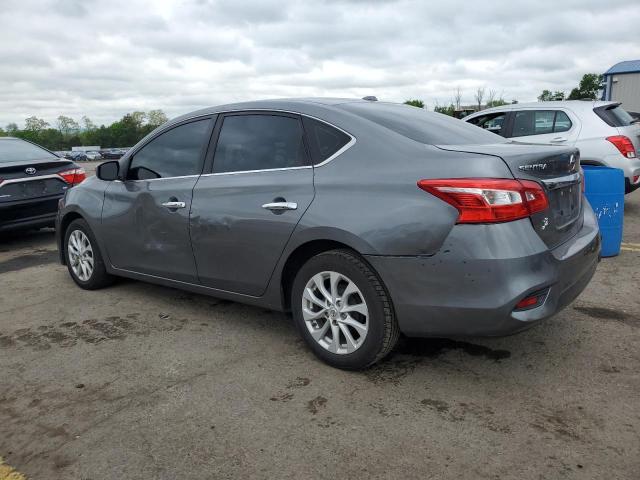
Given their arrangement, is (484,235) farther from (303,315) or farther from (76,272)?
(76,272)

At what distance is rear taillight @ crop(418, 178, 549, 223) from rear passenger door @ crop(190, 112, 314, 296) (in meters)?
0.87

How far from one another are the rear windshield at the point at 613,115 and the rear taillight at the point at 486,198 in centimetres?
565

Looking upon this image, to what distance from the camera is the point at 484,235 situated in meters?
2.70

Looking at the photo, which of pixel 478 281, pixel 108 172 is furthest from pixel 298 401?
pixel 108 172

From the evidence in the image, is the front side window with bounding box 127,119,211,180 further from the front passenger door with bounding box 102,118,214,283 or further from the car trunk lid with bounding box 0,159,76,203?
the car trunk lid with bounding box 0,159,76,203

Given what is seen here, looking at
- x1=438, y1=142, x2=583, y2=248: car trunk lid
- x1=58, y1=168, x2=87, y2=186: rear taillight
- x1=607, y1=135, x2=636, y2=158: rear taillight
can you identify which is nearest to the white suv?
x1=607, y1=135, x2=636, y2=158: rear taillight

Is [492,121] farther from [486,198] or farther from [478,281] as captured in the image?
[478,281]

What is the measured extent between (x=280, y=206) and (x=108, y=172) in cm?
199

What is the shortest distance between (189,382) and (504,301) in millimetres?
1804

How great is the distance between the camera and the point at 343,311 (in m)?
3.19

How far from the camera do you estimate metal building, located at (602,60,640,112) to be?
38.9 m

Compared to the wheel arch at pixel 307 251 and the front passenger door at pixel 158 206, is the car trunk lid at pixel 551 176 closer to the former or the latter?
the wheel arch at pixel 307 251

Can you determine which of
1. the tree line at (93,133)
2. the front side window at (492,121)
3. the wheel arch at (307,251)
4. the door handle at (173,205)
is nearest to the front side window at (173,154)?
the door handle at (173,205)

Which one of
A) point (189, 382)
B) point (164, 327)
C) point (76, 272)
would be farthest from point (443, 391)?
point (76, 272)
